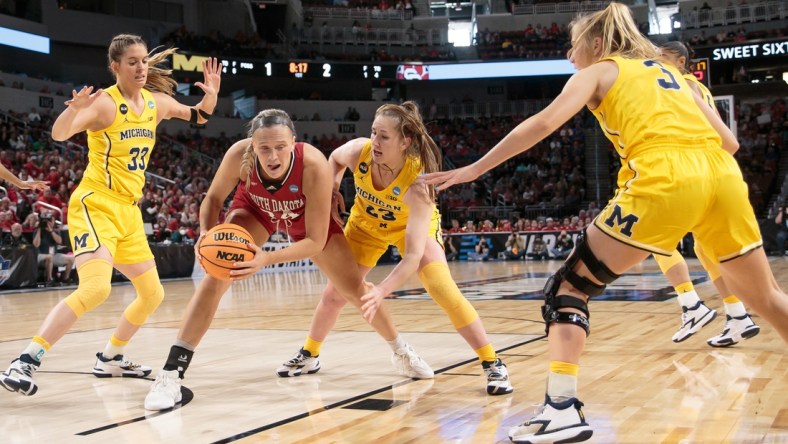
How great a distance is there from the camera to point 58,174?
19.0 metres

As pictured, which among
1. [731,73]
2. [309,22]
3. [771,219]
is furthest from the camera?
[309,22]

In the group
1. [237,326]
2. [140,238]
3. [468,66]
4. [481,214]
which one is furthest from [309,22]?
[140,238]

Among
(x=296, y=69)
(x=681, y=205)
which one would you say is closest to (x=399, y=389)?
(x=681, y=205)

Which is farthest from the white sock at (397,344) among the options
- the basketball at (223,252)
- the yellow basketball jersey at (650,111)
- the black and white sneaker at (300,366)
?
the yellow basketball jersey at (650,111)

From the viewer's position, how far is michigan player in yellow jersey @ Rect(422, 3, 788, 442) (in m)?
3.29

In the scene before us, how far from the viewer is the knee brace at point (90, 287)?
4.84 m

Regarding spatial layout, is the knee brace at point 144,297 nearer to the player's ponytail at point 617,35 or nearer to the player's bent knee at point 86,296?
the player's bent knee at point 86,296

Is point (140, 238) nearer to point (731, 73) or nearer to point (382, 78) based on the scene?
point (382, 78)

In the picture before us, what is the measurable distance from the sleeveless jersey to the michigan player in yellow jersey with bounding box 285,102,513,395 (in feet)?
1.68

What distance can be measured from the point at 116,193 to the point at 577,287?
10.7ft

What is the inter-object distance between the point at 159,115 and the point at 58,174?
1463 cm

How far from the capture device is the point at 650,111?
341cm

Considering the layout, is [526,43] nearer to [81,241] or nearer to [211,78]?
[211,78]

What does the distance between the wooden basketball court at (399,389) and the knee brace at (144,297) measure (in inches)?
17.1
